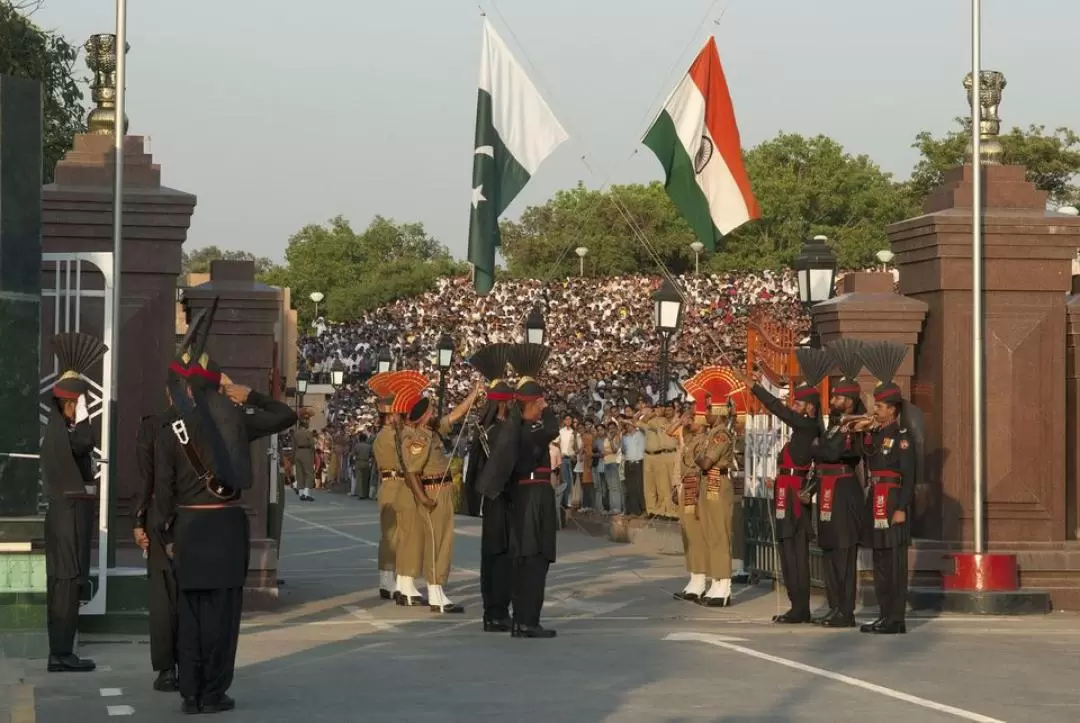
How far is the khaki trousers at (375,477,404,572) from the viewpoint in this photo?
20312 mm

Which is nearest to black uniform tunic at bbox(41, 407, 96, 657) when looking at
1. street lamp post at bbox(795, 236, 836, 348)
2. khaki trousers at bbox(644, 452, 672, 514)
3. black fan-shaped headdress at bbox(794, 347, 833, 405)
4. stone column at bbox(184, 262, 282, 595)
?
stone column at bbox(184, 262, 282, 595)

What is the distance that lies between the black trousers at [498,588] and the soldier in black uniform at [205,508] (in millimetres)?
5069

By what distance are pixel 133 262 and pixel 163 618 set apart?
5.76 m

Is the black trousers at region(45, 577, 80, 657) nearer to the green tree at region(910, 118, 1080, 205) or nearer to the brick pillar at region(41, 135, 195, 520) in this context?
the brick pillar at region(41, 135, 195, 520)

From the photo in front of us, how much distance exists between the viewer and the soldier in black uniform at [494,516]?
16.9 metres

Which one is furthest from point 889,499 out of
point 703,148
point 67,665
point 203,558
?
point 203,558

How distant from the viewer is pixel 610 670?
44.3ft

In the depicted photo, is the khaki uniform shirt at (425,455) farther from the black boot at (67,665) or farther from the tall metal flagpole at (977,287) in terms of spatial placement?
the black boot at (67,665)

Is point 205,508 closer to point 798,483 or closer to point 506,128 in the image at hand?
point 798,483

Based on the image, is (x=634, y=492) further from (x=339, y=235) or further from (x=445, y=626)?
(x=339, y=235)

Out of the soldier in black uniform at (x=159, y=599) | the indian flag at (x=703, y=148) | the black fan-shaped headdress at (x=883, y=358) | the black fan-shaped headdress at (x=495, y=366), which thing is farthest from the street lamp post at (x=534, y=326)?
the soldier in black uniform at (x=159, y=599)

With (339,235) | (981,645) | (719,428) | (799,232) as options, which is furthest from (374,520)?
(339,235)

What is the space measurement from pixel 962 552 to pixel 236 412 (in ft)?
29.1

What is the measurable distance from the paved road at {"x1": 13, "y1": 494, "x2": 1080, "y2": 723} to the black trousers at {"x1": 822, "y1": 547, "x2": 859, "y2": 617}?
1.27ft
